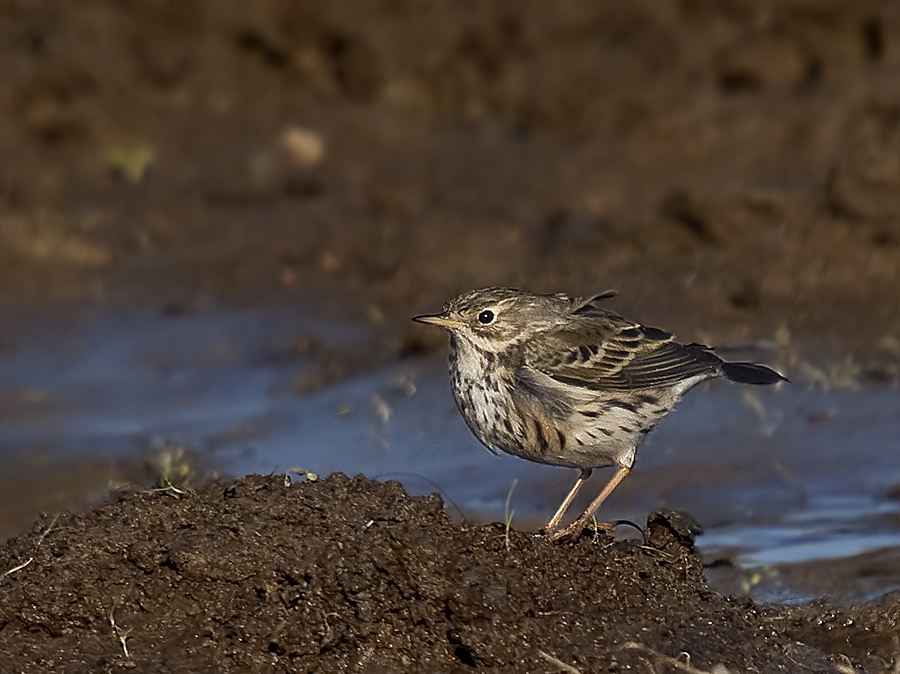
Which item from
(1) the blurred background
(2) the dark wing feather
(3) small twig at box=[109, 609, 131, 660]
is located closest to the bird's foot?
(2) the dark wing feather

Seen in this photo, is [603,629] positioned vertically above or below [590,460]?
below

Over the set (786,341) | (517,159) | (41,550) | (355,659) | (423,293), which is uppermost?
(517,159)

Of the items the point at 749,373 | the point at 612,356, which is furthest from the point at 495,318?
the point at 749,373

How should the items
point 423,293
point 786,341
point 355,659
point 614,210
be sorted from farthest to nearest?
point 614,210 < point 423,293 < point 786,341 < point 355,659

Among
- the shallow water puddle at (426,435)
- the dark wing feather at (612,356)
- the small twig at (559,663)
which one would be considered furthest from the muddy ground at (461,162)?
the small twig at (559,663)

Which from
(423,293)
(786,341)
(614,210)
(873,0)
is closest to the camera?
(786,341)

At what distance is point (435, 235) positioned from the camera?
12.8 meters

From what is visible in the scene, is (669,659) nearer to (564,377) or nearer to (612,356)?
(564,377)

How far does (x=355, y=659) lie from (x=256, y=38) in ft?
33.9

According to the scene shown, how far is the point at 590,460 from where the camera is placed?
23.9ft

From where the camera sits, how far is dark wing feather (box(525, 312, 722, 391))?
24.4ft

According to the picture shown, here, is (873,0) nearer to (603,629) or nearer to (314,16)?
(314,16)

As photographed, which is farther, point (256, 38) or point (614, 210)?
point (256, 38)

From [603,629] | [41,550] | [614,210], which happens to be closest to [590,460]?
[603,629]
